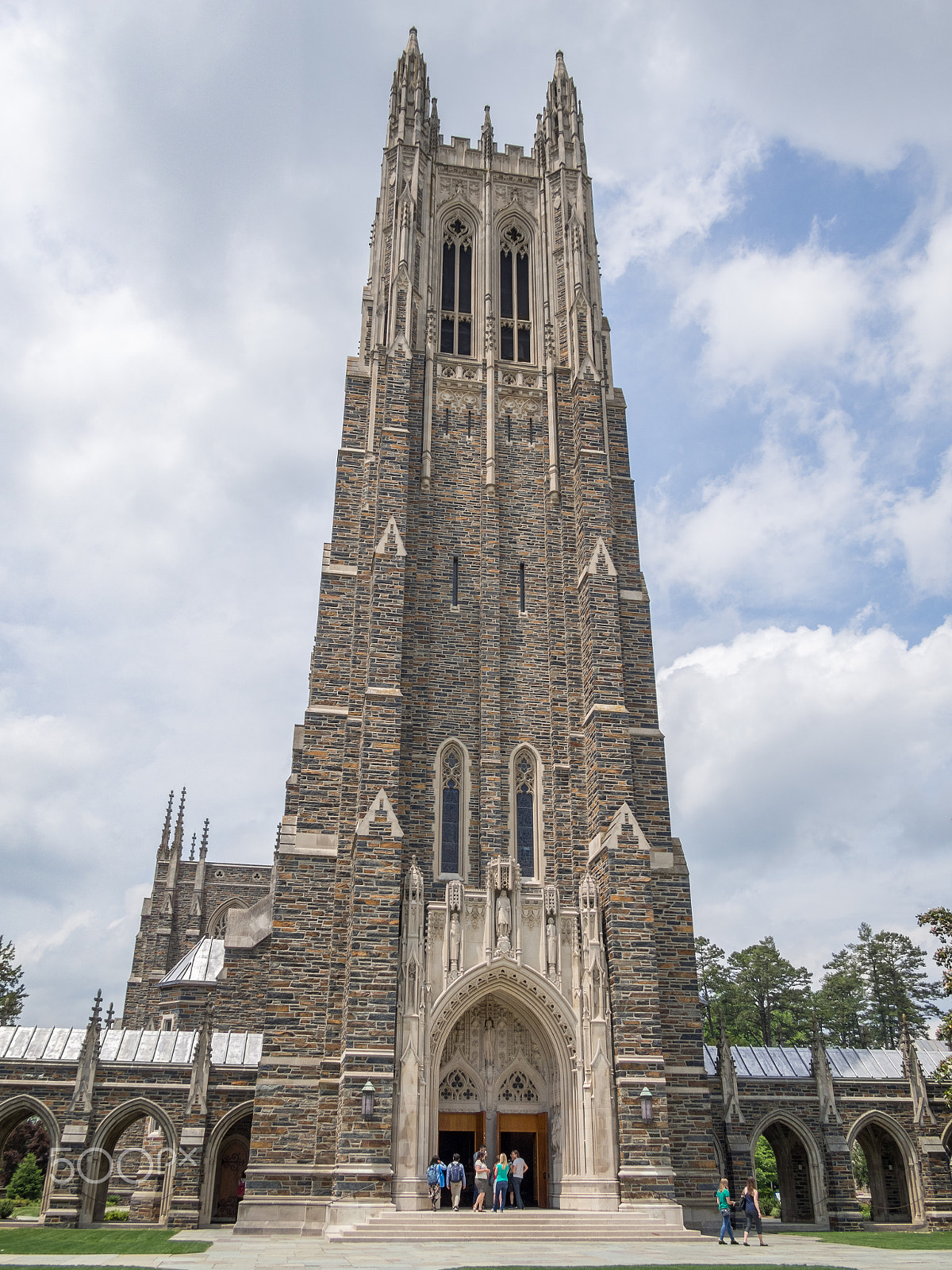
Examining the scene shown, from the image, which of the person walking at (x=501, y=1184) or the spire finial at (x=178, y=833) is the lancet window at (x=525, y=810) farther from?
the spire finial at (x=178, y=833)

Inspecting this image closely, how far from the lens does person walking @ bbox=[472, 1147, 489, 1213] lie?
18.5m

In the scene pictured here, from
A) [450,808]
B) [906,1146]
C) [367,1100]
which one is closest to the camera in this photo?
[367,1100]

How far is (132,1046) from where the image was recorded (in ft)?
85.5

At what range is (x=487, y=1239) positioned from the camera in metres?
17.1

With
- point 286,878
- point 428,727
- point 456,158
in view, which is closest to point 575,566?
point 428,727

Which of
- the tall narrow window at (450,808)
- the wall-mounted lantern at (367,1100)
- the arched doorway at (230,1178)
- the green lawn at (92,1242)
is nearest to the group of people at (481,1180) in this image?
the wall-mounted lantern at (367,1100)

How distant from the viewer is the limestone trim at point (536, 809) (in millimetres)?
22953

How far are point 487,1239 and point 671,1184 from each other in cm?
394

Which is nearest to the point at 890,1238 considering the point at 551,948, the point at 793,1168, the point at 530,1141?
the point at 793,1168

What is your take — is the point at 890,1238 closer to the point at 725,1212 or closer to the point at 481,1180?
the point at 725,1212

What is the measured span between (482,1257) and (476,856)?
9527 millimetres

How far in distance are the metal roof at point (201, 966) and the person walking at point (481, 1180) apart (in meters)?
15.3

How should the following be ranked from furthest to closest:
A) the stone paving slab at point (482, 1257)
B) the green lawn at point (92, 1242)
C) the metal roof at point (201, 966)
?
the metal roof at point (201, 966), the green lawn at point (92, 1242), the stone paving slab at point (482, 1257)

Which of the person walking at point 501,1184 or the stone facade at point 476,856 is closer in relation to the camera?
the person walking at point 501,1184
